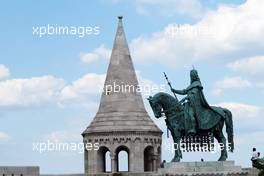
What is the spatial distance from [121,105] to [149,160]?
465 cm

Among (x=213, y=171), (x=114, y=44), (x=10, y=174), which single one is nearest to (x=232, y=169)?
(x=213, y=171)

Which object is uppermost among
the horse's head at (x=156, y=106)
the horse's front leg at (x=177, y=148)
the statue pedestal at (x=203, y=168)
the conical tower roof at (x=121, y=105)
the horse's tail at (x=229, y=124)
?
the conical tower roof at (x=121, y=105)

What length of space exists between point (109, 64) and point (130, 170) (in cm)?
874

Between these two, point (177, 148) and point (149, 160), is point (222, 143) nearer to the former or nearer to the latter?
point (177, 148)

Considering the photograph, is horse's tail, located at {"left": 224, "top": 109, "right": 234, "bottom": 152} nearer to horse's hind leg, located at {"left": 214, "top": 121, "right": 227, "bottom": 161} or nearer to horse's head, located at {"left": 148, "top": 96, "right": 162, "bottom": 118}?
horse's hind leg, located at {"left": 214, "top": 121, "right": 227, "bottom": 161}

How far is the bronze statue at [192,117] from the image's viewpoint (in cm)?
3925

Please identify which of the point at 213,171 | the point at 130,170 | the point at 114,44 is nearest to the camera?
the point at 213,171

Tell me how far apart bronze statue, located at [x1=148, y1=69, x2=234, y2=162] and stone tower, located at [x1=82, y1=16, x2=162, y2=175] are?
30812mm

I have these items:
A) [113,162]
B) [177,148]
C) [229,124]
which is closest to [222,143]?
[229,124]

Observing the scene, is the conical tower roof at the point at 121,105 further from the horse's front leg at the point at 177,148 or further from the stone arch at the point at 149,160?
the horse's front leg at the point at 177,148

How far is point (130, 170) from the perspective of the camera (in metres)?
70.9

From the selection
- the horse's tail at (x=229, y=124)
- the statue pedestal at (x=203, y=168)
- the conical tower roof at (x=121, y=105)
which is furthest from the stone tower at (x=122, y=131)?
the statue pedestal at (x=203, y=168)

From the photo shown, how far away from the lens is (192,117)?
39.3 m

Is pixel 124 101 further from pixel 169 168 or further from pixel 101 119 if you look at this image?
pixel 169 168
